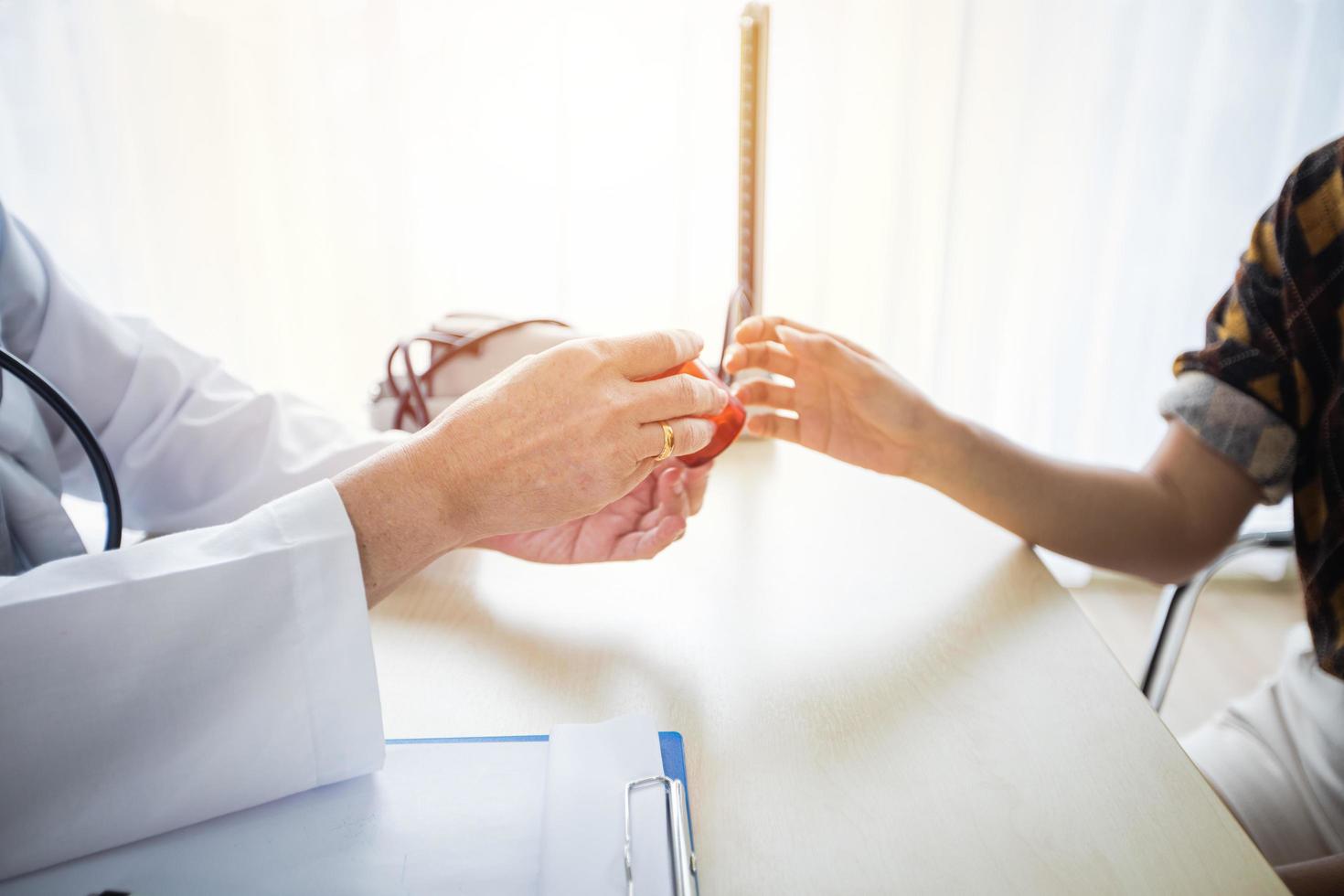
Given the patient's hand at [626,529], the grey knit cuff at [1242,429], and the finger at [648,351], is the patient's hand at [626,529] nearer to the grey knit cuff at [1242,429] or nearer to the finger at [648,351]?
the finger at [648,351]

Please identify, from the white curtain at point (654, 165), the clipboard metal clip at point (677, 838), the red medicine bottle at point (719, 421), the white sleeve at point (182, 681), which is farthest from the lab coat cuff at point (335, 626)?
the white curtain at point (654, 165)

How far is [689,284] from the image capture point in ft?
6.07

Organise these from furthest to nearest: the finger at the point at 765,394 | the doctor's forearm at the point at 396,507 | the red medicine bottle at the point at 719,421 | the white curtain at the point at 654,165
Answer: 1. the white curtain at the point at 654,165
2. the finger at the point at 765,394
3. the red medicine bottle at the point at 719,421
4. the doctor's forearm at the point at 396,507

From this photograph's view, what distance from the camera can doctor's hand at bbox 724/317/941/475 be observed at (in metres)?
0.80

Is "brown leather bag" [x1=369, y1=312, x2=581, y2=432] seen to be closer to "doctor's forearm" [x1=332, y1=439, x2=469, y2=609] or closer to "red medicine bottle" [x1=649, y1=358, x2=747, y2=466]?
"red medicine bottle" [x1=649, y1=358, x2=747, y2=466]

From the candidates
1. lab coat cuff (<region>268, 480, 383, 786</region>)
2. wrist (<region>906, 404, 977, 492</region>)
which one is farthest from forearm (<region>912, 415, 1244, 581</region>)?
lab coat cuff (<region>268, 480, 383, 786</region>)

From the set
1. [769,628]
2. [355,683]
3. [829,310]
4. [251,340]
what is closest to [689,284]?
[829,310]

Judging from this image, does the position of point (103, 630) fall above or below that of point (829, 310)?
above

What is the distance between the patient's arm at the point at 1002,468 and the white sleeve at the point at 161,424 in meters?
0.43

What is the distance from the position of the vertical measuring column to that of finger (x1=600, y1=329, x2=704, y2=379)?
1.71 ft

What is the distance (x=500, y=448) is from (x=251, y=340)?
1.58 metres

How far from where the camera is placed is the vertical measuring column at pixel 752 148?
3.20ft

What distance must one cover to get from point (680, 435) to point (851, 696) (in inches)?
9.0

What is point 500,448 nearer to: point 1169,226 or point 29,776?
point 29,776
